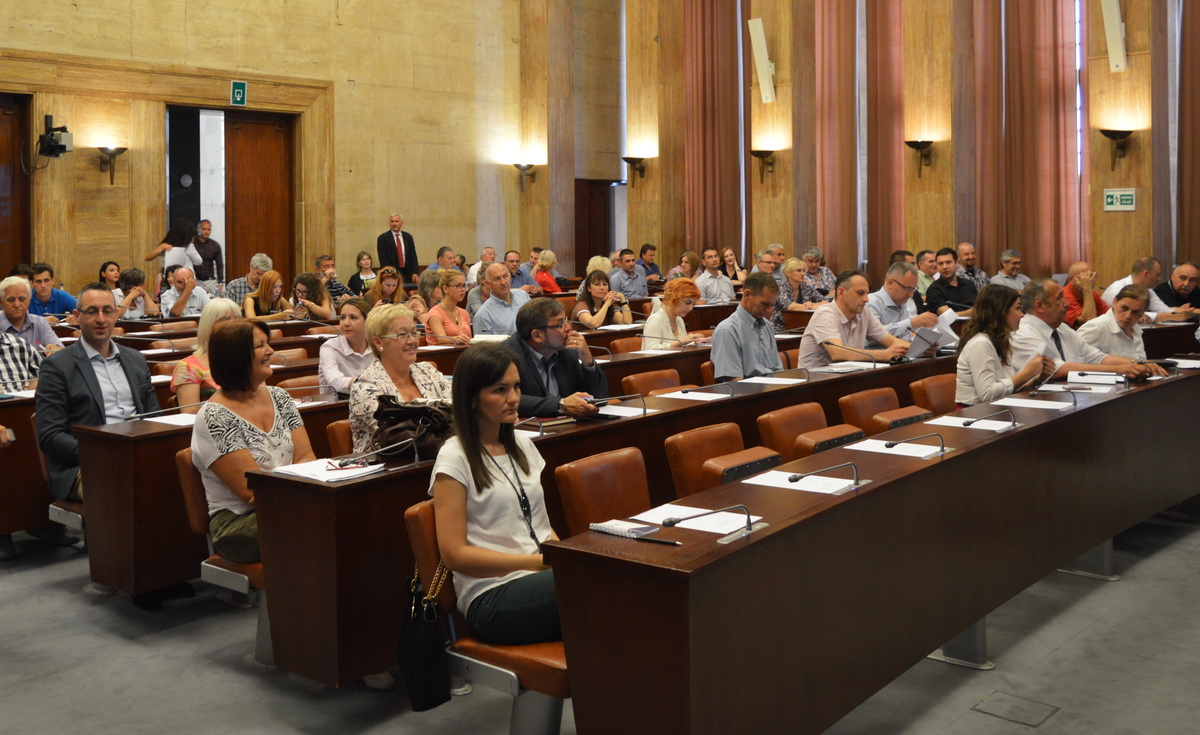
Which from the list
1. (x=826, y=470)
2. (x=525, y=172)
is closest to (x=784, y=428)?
(x=826, y=470)

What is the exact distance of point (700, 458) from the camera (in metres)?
3.91

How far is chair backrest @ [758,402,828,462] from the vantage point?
4293mm

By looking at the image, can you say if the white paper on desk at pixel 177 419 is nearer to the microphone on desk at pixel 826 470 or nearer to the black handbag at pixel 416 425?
the black handbag at pixel 416 425

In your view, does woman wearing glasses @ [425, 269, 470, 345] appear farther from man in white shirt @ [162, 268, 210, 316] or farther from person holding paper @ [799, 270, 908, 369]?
man in white shirt @ [162, 268, 210, 316]

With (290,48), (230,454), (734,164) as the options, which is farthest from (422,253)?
(230,454)

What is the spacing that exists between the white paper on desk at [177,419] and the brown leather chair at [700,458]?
77.0 inches

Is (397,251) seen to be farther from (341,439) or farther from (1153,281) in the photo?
(341,439)

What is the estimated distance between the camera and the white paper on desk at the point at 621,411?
14.8ft

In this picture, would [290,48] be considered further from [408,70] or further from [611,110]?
[611,110]

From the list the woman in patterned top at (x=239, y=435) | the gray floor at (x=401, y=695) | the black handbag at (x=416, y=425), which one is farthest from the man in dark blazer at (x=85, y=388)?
the black handbag at (x=416, y=425)

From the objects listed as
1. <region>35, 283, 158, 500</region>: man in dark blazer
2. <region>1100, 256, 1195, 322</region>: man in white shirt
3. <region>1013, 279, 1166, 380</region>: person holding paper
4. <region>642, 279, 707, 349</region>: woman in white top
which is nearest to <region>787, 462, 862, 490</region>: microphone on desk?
<region>1013, 279, 1166, 380</region>: person holding paper

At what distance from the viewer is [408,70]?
1536 centimetres

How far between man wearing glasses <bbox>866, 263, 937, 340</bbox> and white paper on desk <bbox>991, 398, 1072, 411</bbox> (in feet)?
8.22

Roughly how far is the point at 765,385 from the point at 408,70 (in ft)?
36.6
